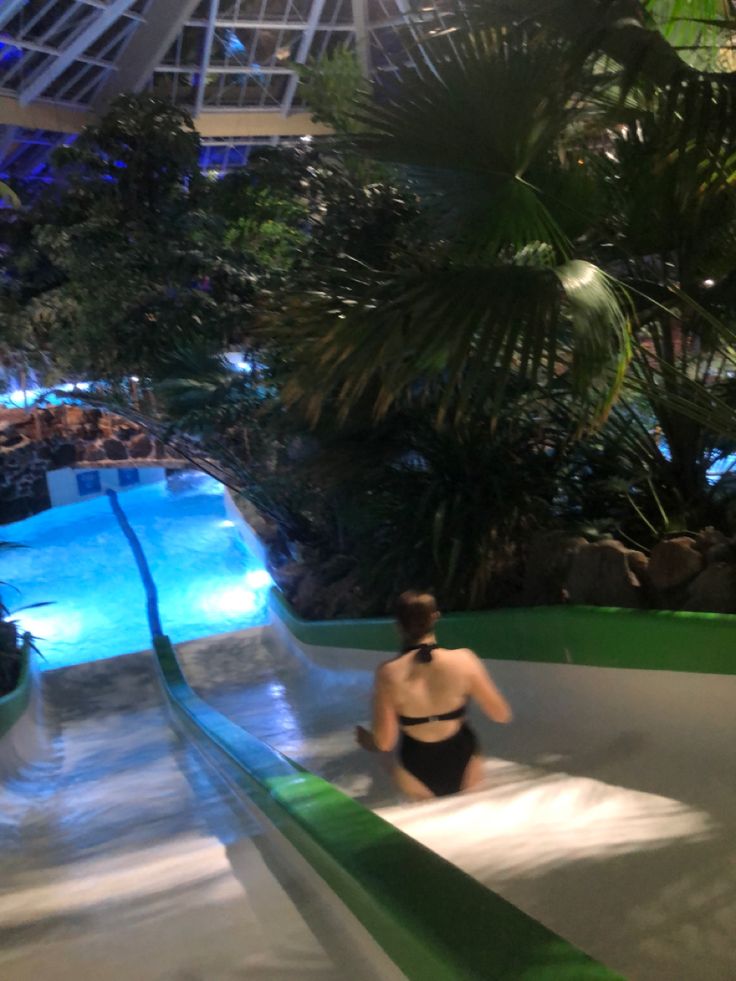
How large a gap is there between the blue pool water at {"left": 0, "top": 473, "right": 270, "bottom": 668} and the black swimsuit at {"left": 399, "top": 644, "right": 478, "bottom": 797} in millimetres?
5665

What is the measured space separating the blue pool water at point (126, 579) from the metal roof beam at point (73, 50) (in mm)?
8509

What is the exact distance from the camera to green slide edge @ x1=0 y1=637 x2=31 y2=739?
5.38 meters

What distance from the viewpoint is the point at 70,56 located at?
1548 centimetres

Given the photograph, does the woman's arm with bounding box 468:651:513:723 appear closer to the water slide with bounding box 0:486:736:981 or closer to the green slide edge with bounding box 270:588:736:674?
the water slide with bounding box 0:486:736:981

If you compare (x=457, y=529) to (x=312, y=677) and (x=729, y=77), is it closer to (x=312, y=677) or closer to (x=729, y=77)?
(x=312, y=677)

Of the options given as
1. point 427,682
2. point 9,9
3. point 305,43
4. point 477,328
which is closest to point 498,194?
point 477,328

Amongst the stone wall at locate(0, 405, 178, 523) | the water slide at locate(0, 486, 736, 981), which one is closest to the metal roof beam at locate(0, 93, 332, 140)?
the stone wall at locate(0, 405, 178, 523)

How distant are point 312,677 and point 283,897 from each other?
4289 millimetres

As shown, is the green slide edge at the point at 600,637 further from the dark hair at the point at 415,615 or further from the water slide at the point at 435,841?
the dark hair at the point at 415,615

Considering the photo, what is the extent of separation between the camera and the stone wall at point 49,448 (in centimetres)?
1933

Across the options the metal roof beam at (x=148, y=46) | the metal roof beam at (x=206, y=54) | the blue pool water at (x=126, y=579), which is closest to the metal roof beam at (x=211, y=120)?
the metal roof beam at (x=206, y=54)

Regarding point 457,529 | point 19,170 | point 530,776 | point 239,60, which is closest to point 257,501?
point 457,529

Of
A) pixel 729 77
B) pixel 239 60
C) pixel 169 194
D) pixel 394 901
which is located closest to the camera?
pixel 394 901

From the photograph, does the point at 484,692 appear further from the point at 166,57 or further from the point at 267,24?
the point at 166,57
